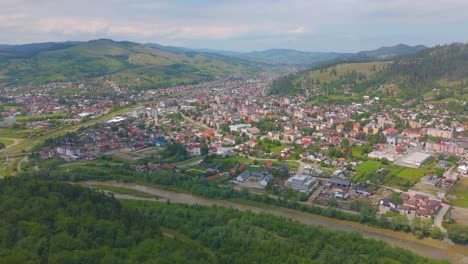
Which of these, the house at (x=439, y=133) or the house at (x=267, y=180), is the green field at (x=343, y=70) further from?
the house at (x=267, y=180)

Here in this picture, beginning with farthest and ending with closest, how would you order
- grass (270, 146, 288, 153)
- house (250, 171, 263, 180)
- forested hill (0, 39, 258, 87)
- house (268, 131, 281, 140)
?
forested hill (0, 39, 258, 87), house (268, 131, 281, 140), grass (270, 146, 288, 153), house (250, 171, 263, 180)

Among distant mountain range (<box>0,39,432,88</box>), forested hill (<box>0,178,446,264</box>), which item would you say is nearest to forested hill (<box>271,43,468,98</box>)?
distant mountain range (<box>0,39,432,88</box>)

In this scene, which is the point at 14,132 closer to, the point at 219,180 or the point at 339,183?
the point at 219,180

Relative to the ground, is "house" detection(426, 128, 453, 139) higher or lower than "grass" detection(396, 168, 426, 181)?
higher

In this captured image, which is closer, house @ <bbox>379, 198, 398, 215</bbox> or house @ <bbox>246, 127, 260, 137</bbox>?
house @ <bbox>379, 198, 398, 215</bbox>

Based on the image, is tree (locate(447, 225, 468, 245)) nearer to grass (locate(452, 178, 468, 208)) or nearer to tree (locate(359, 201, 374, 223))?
tree (locate(359, 201, 374, 223))

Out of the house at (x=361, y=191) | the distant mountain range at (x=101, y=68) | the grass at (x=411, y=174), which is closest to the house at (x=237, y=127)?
the grass at (x=411, y=174)

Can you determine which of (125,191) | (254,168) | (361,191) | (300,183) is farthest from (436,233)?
(125,191)
